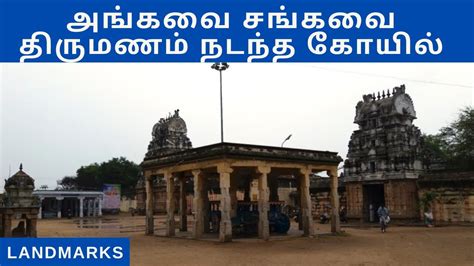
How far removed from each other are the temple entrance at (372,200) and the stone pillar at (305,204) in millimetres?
12505

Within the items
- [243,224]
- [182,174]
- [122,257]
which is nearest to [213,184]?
[182,174]

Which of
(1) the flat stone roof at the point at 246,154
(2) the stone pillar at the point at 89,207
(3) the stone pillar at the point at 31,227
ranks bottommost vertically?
(2) the stone pillar at the point at 89,207

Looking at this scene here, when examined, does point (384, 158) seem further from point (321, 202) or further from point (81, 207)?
point (81, 207)

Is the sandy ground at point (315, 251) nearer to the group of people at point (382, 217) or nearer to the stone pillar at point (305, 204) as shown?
the stone pillar at point (305, 204)

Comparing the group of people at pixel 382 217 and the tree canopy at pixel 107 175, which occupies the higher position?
the tree canopy at pixel 107 175

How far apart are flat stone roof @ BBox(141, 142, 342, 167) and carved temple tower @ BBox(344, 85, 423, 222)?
9495 mm

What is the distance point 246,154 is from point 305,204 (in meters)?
4.73

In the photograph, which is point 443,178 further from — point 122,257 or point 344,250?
point 122,257

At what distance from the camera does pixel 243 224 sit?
21547mm

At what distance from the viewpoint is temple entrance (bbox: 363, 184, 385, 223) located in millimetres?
33219

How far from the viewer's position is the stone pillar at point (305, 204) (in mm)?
21661

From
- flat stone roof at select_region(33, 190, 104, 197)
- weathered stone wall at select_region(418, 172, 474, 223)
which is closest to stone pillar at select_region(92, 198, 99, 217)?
flat stone roof at select_region(33, 190, 104, 197)

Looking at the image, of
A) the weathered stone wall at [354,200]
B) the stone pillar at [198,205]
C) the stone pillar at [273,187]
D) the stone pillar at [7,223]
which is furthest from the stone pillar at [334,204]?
the stone pillar at [7,223]

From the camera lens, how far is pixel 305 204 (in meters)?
22.2
